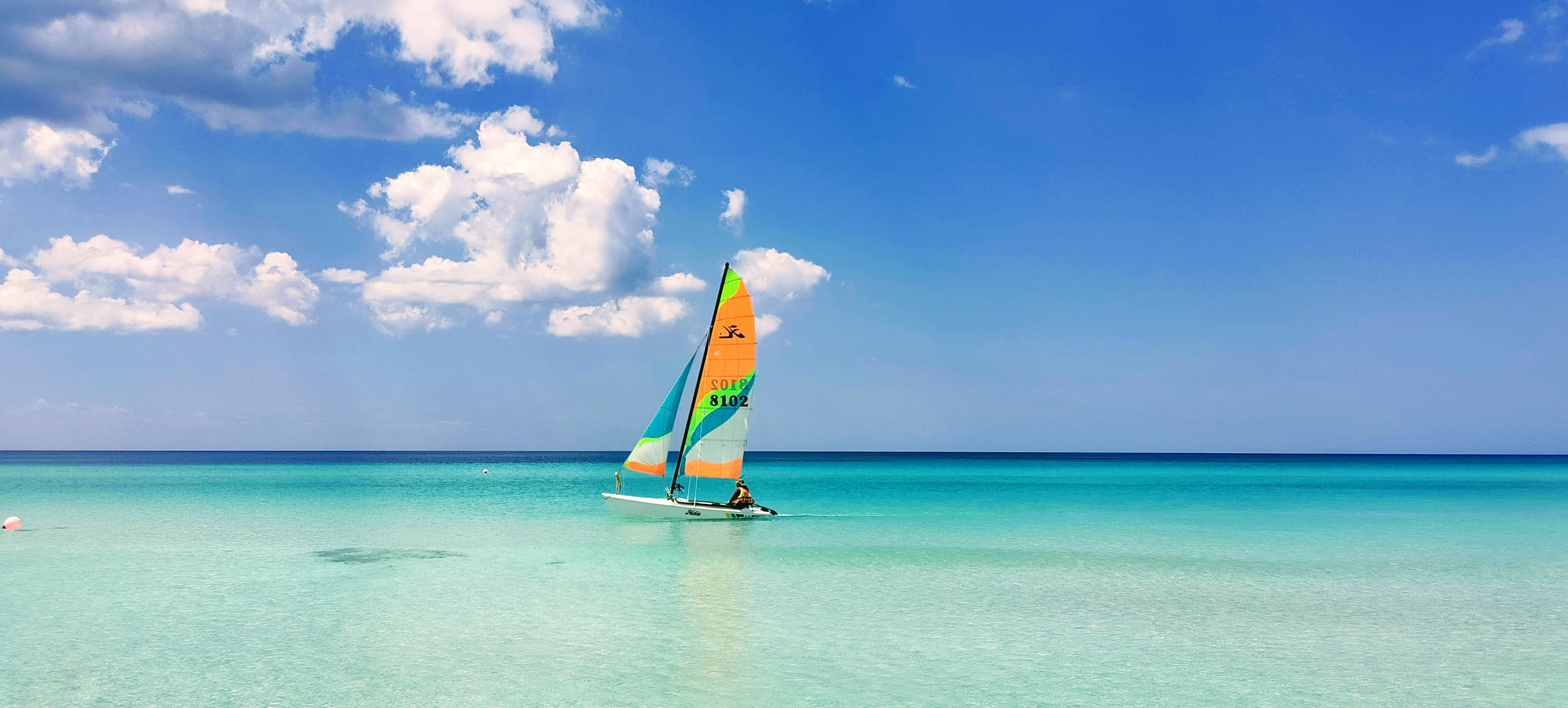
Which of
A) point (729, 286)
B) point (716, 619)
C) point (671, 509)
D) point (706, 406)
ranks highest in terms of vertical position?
point (729, 286)

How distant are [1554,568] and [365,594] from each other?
83.4 feet

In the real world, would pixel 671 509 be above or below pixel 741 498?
below

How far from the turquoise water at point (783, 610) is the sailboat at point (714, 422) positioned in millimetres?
958

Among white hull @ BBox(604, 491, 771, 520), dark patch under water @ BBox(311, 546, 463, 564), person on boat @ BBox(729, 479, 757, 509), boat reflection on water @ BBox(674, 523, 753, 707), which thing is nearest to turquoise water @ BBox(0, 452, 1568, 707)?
boat reflection on water @ BBox(674, 523, 753, 707)

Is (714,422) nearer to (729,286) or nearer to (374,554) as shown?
(729,286)

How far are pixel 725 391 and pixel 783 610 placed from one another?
50.1ft

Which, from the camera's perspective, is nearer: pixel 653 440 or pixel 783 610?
pixel 783 610

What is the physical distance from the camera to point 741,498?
3369cm

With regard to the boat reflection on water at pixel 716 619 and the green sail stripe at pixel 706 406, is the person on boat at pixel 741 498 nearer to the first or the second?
the green sail stripe at pixel 706 406

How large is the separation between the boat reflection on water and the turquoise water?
74mm

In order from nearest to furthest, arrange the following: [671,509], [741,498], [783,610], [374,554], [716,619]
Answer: [716,619] < [783,610] < [374,554] < [671,509] < [741,498]

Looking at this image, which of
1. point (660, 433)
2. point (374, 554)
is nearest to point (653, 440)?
point (660, 433)

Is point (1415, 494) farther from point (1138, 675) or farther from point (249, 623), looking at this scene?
point (249, 623)

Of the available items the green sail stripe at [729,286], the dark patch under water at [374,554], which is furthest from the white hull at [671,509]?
the dark patch under water at [374,554]
